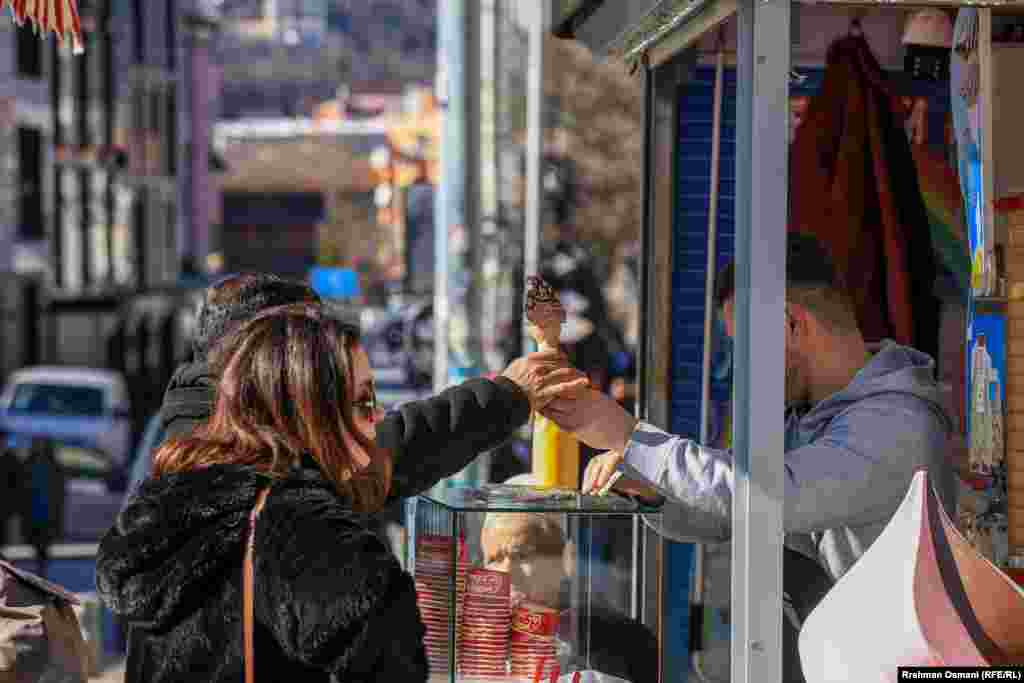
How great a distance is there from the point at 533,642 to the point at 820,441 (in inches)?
29.1

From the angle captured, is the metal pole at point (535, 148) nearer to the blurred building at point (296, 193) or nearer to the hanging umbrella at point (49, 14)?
the hanging umbrella at point (49, 14)

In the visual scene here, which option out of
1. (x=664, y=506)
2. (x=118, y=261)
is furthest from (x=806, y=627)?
(x=118, y=261)

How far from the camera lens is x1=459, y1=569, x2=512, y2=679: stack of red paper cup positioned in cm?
392

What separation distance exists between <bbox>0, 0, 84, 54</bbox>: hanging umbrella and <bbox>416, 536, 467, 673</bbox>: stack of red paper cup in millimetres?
1457

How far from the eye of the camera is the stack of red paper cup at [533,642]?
13.0 ft

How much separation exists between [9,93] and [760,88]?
30.3 metres

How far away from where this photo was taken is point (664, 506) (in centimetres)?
414

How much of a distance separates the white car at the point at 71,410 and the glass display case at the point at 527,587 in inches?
801

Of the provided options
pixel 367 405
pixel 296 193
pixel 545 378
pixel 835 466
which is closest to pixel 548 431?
pixel 545 378

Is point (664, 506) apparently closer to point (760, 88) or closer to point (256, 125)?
point (760, 88)

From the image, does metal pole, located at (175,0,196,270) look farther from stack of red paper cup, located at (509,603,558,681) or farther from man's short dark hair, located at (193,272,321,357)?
stack of red paper cup, located at (509,603,558,681)

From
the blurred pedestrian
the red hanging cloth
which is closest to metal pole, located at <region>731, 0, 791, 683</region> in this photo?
the red hanging cloth

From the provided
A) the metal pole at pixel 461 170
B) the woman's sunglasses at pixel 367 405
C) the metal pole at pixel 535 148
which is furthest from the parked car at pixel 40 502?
the woman's sunglasses at pixel 367 405

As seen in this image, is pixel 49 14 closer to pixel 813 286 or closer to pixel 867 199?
pixel 813 286
